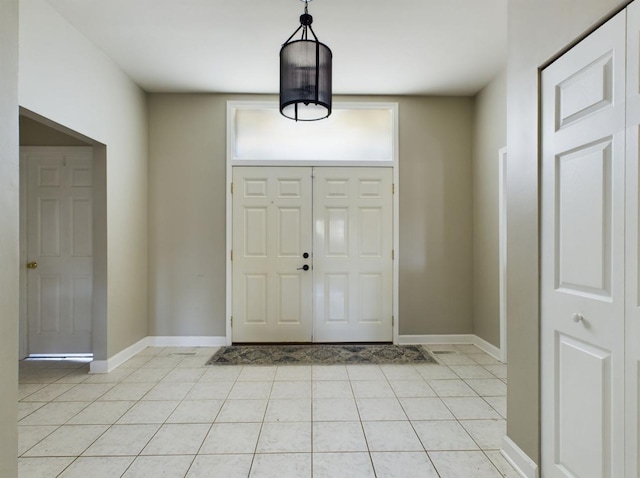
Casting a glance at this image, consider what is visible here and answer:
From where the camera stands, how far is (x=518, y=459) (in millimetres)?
1784

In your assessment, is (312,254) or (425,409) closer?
(425,409)

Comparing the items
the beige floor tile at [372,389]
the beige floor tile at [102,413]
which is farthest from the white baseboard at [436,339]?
the beige floor tile at [102,413]

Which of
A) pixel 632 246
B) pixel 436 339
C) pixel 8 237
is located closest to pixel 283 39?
pixel 8 237

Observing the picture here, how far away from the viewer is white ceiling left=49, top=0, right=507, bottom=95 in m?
2.48

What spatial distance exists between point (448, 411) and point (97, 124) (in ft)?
12.2

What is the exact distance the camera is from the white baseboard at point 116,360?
10.2ft

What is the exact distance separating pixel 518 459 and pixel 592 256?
117cm

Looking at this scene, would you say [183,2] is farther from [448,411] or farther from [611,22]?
[448,411]

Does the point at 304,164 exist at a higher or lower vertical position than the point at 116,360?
higher

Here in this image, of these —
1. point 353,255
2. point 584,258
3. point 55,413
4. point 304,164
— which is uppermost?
point 304,164

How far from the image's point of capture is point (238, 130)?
158 inches

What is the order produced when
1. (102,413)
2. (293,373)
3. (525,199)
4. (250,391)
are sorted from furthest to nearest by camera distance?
(293,373) → (250,391) → (102,413) → (525,199)

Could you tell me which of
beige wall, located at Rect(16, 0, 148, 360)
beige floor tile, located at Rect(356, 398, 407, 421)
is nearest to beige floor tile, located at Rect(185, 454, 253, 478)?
beige floor tile, located at Rect(356, 398, 407, 421)

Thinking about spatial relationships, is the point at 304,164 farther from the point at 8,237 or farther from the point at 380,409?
the point at 8,237
